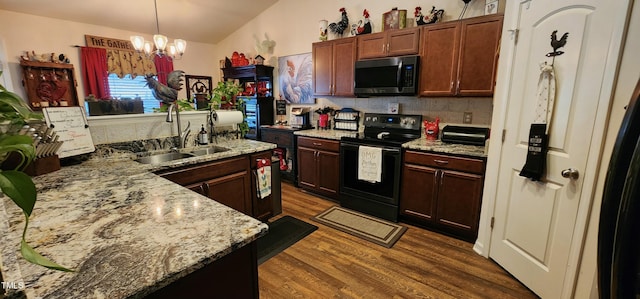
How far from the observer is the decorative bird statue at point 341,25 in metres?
3.65

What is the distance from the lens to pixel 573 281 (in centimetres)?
163

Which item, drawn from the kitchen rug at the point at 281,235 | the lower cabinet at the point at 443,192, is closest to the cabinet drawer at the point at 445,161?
the lower cabinet at the point at 443,192

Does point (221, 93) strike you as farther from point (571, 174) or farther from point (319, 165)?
point (571, 174)

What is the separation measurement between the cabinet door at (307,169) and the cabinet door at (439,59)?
5.28 feet

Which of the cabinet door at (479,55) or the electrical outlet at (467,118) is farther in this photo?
the electrical outlet at (467,118)

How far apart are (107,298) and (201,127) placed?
229 centimetres

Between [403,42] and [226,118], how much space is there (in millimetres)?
2058

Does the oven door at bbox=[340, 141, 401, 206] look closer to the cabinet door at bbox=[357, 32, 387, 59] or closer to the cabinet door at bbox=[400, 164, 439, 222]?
the cabinet door at bbox=[400, 164, 439, 222]

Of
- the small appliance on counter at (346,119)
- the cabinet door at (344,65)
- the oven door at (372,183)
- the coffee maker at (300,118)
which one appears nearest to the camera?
the oven door at (372,183)

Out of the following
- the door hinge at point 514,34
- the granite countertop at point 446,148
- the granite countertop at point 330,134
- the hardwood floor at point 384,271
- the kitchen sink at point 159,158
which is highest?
the door hinge at point 514,34

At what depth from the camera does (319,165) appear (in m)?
3.61

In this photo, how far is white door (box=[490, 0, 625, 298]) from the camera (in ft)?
5.00

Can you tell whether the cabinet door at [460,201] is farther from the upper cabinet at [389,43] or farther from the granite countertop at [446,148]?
the upper cabinet at [389,43]

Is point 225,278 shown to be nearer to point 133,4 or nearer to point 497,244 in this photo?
point 497,244
